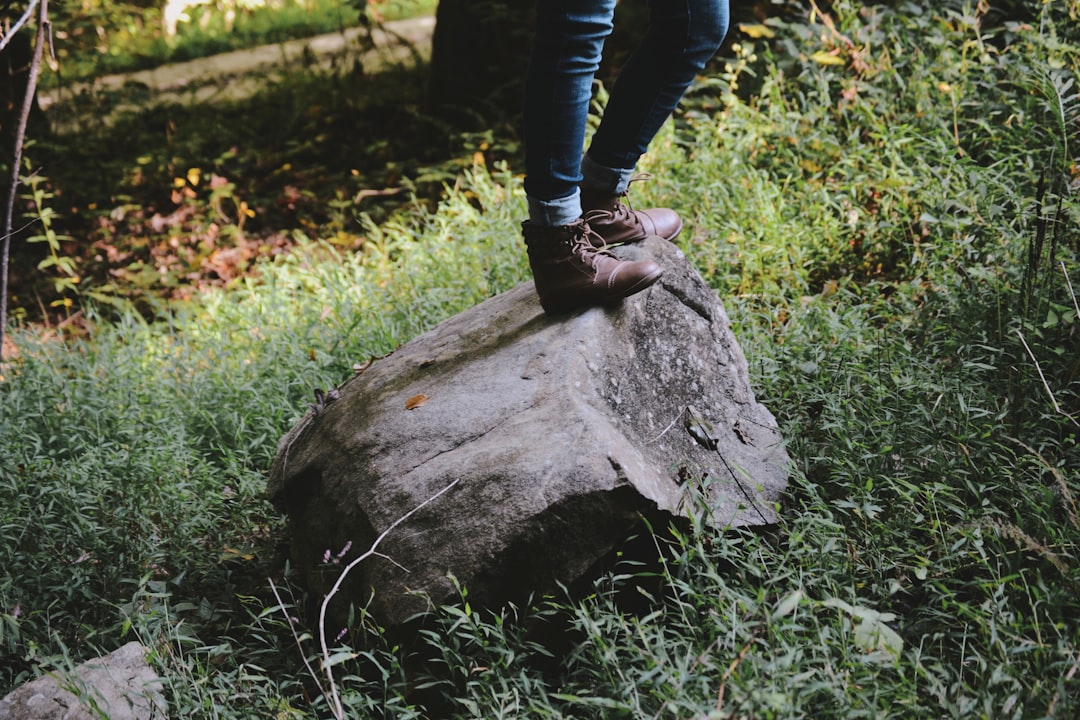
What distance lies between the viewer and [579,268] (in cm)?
250

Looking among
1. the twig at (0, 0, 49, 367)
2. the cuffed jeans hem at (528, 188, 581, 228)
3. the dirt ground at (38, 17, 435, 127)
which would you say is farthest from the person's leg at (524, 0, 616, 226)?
the dirt ground at (38, 17, 435, 127)

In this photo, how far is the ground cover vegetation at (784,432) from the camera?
6.30 ft

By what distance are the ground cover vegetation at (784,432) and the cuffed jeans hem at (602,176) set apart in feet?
2.95

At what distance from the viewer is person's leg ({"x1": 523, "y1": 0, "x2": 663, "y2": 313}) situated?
2.16 meters

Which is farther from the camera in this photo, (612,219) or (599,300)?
(612,219)

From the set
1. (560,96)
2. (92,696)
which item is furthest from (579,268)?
(92,696)

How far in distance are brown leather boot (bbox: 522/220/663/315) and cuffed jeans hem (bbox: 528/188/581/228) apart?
2 cm

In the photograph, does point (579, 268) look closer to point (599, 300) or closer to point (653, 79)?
point (599, 300)

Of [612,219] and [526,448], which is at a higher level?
[612,219]

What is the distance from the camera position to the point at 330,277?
4660 millimetres

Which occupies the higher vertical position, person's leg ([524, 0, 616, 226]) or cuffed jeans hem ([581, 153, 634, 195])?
person's leg ([524, 0, 616, 226])

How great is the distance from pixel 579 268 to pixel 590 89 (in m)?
0.55

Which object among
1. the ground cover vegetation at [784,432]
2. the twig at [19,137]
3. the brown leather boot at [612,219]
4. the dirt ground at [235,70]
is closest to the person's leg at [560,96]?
the brown leather boot at [612,219]

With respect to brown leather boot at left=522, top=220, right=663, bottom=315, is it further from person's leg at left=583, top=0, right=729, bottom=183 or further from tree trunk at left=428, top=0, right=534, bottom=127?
tree trunk at left=428, top=0, right=534, bottom=127
